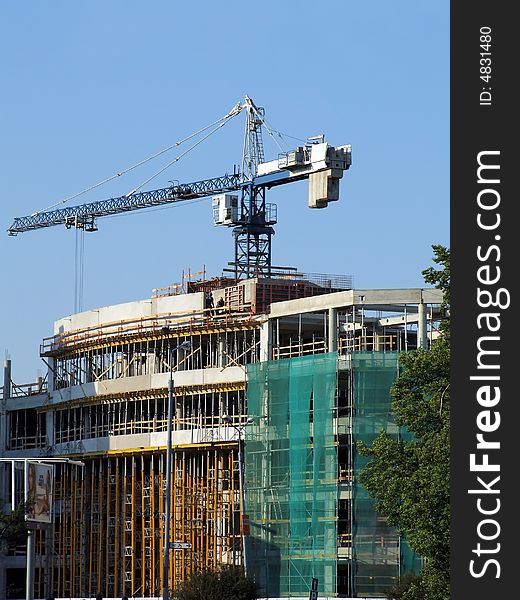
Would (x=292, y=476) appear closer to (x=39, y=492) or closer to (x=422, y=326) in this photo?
(x=422, y=326)

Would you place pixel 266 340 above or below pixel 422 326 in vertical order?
below

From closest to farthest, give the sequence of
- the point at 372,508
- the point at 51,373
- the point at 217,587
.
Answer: the point at 217,587, the point at 372,508, the point at 51,373

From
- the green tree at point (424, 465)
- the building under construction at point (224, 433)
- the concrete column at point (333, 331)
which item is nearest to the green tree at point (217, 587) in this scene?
the building under construction at point (224, 433)

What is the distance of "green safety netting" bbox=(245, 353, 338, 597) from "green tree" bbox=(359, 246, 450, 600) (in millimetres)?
25630

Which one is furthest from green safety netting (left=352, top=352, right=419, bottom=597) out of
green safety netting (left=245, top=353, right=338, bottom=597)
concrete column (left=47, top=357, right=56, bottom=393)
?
concrete column (left=47, top=357, right=56, bottom=393)

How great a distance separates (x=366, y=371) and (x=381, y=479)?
26566mm

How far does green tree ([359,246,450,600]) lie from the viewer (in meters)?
50.8

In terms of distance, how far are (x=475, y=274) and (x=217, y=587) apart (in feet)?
172

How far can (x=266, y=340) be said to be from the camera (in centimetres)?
9119

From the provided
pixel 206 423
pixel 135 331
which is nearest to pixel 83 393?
pixel 135 331

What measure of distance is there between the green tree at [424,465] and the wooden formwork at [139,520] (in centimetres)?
3352

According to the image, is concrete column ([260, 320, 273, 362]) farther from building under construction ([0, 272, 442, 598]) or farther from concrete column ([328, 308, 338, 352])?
concrete column ([328, 308, 338, 352])

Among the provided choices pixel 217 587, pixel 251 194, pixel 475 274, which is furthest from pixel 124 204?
pixel 475 274

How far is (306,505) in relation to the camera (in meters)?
82.5
